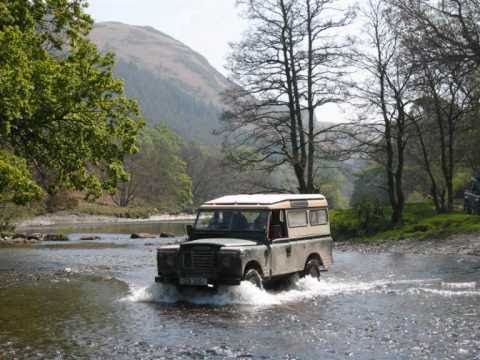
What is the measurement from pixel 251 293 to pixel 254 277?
508 mm

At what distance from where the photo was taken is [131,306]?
1609 centimetres

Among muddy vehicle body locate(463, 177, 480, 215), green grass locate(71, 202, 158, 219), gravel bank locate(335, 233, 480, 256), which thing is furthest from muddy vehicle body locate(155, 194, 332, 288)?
green grass locate(71, 202, 158, 219)

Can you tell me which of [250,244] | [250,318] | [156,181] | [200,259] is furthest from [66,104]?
[156,181]

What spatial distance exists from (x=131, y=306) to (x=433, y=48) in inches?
594

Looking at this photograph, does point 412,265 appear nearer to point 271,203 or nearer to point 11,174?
point 271,203

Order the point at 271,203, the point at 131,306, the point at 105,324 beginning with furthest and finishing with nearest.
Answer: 1. the point at 271,203
2. the point at 131,306
3. the point at 105,324

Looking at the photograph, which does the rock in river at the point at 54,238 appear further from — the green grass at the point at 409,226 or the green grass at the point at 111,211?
the green grass at the point at 111,211

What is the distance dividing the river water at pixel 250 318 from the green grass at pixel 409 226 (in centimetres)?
1058

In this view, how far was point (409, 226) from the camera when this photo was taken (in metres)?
38.0

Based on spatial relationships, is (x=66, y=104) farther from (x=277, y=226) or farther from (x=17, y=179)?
(x=277, y=226)

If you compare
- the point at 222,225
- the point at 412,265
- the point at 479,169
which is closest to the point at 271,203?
the point at 222,225

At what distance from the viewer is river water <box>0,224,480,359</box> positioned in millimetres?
11180

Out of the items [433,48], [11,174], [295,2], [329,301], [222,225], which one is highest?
[295,2]

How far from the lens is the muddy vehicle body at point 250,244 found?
15914mm
